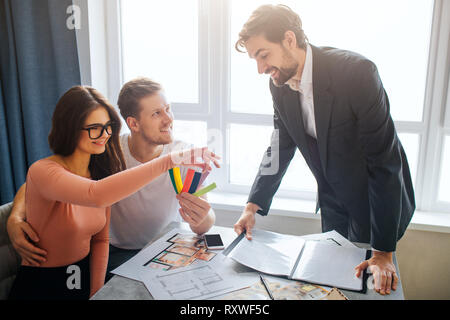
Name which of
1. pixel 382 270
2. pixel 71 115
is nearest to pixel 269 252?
pixel 382 270

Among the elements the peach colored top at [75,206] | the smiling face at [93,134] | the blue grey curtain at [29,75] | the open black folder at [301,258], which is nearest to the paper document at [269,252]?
the open black folder at [301,258]

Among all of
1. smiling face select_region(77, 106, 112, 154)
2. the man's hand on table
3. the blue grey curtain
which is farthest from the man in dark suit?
the blue grey curtain

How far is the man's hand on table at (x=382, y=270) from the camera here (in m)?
1.01

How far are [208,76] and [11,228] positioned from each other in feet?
4.52

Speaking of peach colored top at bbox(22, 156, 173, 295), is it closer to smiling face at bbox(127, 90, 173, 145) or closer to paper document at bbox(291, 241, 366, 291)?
smiling face at bbox(127, 90, 173, 145)

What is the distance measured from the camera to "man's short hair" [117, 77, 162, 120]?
149cm

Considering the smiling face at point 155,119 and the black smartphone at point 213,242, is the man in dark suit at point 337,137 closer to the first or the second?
the black smartphone at point 213,242

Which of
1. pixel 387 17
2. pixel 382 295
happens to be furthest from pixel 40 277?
pixel 387 17

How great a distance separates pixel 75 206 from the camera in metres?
1.18

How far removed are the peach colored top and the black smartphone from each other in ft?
1.12

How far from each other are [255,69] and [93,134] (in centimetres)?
124

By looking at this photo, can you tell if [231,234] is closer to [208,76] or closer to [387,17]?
[208,76]

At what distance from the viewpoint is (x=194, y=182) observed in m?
1.29

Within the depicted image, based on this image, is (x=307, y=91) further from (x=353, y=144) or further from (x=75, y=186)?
(x=75, y=186)
